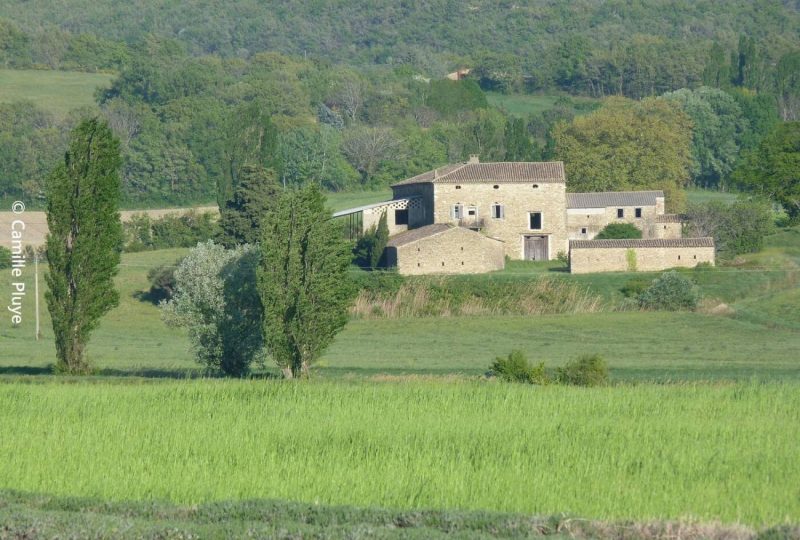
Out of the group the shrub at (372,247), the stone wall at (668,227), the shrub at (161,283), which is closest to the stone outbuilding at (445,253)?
the shrub at (372,247)

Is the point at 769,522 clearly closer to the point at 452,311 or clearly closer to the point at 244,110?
the point at 452,311

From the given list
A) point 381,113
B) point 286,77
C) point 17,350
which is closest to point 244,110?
point 17,350

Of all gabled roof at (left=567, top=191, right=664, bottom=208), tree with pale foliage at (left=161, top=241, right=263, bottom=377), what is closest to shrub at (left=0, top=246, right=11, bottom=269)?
gabled roof at (left=567, top=191, right=664, bottom=208)

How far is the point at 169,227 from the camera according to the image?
88688 millimetres

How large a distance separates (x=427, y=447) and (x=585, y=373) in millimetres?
13015

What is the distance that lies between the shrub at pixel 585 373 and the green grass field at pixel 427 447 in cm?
402

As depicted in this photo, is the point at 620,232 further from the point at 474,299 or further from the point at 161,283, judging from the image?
the point at 161,283

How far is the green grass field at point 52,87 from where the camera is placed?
145 m

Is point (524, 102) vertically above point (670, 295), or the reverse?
point (524, 102)

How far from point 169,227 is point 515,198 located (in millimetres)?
22975

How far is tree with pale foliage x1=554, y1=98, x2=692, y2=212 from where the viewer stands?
93.5 meters

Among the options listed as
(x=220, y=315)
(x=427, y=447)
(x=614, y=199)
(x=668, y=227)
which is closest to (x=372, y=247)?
(x=614, y=199)

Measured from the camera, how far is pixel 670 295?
199ft

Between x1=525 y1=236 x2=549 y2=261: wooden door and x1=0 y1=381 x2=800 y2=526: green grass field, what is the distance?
44.2 metres
